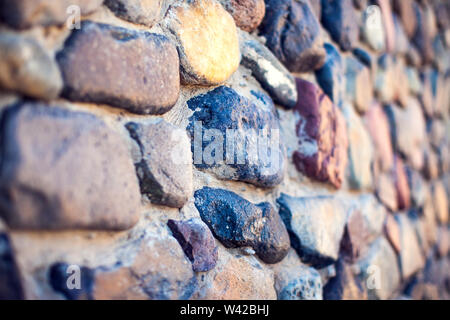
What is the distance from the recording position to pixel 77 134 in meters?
0.48

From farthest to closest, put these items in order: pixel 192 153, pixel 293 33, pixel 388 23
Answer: pixel 388 23 → pixel 293 33 → pixel 192 153

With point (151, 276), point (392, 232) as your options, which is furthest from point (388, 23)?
point (151, 276)

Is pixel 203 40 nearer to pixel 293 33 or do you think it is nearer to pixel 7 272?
pixel 293 33

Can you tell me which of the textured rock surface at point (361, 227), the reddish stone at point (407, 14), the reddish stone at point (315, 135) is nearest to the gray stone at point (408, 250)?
the textured rock surface at point (361, 227)

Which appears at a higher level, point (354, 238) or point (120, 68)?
point (120, 68)

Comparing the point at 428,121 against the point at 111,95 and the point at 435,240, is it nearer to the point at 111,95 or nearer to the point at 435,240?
the point at 435,240

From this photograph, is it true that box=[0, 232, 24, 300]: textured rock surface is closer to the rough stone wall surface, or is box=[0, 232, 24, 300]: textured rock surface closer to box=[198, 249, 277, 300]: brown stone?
the rough stone wall surface

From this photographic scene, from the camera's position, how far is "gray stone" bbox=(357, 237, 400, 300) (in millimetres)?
1124

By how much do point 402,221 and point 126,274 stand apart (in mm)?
1180

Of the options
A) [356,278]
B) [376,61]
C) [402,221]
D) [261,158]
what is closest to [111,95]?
[261,158]

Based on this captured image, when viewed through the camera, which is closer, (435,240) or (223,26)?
(223,26)

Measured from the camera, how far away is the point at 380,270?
1.20m

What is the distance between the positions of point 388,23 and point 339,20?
0.45 meters

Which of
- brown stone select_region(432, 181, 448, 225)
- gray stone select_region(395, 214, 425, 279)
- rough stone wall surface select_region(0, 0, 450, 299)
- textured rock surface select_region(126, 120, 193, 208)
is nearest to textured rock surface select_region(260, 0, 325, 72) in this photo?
rough stone wall surface select_region(0, 0, 450, 299)
